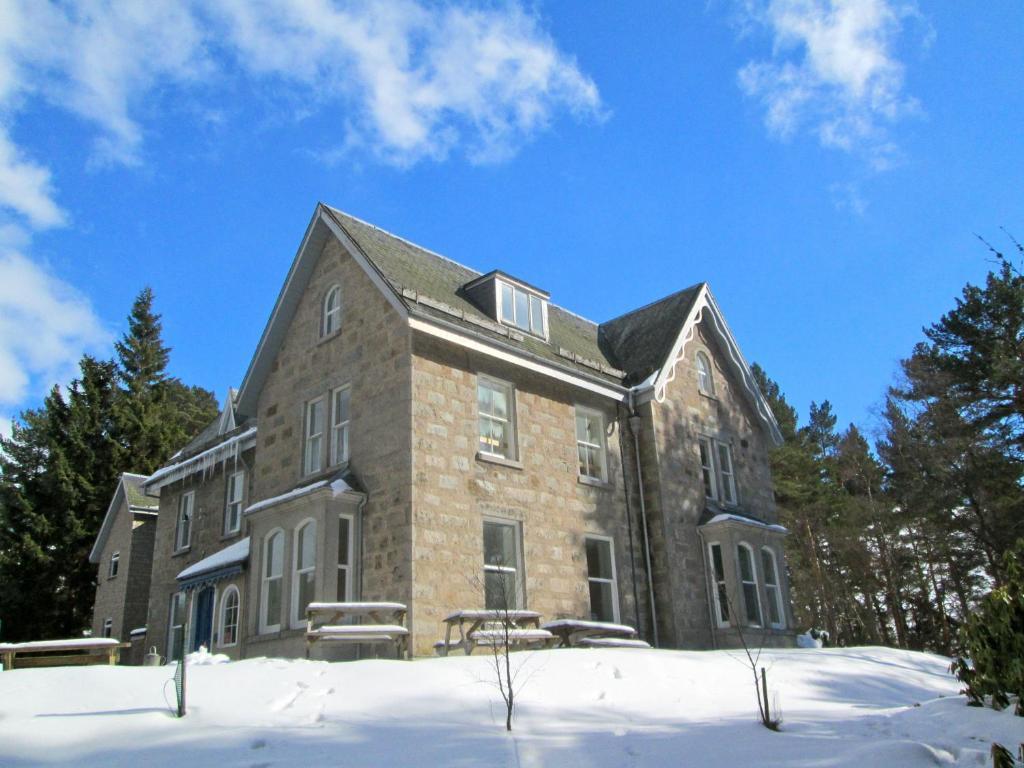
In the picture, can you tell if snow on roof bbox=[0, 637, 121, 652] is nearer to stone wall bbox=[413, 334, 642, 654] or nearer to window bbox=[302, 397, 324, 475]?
stone wall bbox=[413, 334, 642, 654]

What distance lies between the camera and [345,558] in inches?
629

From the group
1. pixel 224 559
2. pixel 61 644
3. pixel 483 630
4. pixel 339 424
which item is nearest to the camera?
pixel 61 644

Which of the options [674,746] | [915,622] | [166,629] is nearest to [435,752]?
[674,746]

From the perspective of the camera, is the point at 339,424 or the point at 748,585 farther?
the point at 748,585

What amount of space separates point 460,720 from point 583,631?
283 inches

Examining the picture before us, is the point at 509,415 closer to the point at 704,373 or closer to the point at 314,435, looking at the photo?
the point at 314,435

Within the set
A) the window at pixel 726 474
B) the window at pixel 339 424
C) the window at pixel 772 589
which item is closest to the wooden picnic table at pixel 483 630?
the window at pixel 339 424

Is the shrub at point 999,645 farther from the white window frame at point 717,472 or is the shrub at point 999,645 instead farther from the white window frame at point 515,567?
the white window frame at point 717,472

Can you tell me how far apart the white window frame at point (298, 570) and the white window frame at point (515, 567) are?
3057mm

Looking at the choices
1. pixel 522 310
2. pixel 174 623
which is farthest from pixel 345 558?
pixel 174 623

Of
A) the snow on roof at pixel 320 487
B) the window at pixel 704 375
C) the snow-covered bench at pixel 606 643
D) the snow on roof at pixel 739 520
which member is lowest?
the snow-covered bench at pixel 606 643

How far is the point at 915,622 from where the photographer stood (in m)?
35.7

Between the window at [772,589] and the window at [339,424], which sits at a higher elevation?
the window at [339,424]

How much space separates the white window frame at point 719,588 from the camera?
19062mm
